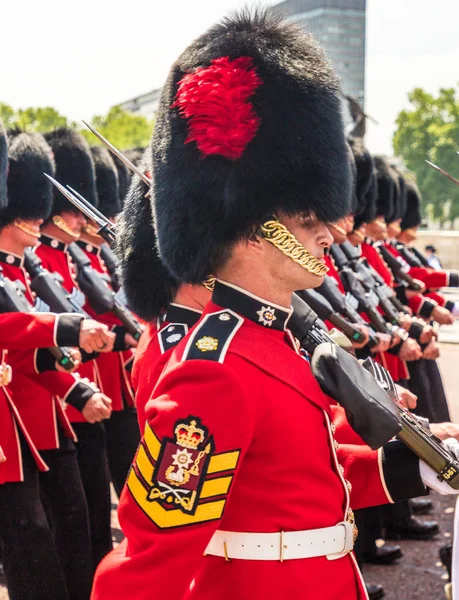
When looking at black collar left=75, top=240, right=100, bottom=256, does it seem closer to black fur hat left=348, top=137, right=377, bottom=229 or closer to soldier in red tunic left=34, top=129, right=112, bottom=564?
soldier in red tunic left=34, top=129, right=112, bottom=564

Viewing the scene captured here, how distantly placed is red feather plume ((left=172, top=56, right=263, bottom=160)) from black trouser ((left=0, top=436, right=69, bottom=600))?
1.84 metres

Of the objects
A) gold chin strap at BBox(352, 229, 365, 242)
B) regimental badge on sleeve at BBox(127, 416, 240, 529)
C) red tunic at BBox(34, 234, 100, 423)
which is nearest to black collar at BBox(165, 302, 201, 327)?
regimental badge on sleeve at BBox(127, 416, 240, 529)

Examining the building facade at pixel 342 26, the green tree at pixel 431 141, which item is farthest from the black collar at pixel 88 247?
the green tree at pixel 431 141

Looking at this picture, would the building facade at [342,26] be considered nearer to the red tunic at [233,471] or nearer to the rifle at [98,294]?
the rifle at [98,294]

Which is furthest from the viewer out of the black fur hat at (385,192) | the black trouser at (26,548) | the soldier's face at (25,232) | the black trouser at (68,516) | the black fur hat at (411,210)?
the black fur hat at (411,210)

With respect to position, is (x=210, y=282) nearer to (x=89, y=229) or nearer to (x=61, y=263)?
(x=61, y=263)

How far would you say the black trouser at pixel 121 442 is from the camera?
4324 millimetres

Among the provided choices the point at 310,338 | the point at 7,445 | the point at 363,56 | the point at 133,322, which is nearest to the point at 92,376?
the point at 133,322

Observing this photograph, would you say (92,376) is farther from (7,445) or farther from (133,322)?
(7,445)

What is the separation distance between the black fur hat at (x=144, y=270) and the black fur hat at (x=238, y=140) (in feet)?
2.15

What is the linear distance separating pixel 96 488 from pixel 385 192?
3.92m

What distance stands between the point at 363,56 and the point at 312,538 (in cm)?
3742

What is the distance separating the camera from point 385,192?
7.00m

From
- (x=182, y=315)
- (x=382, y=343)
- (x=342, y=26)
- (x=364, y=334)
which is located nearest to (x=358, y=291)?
(x=382, y=343)
